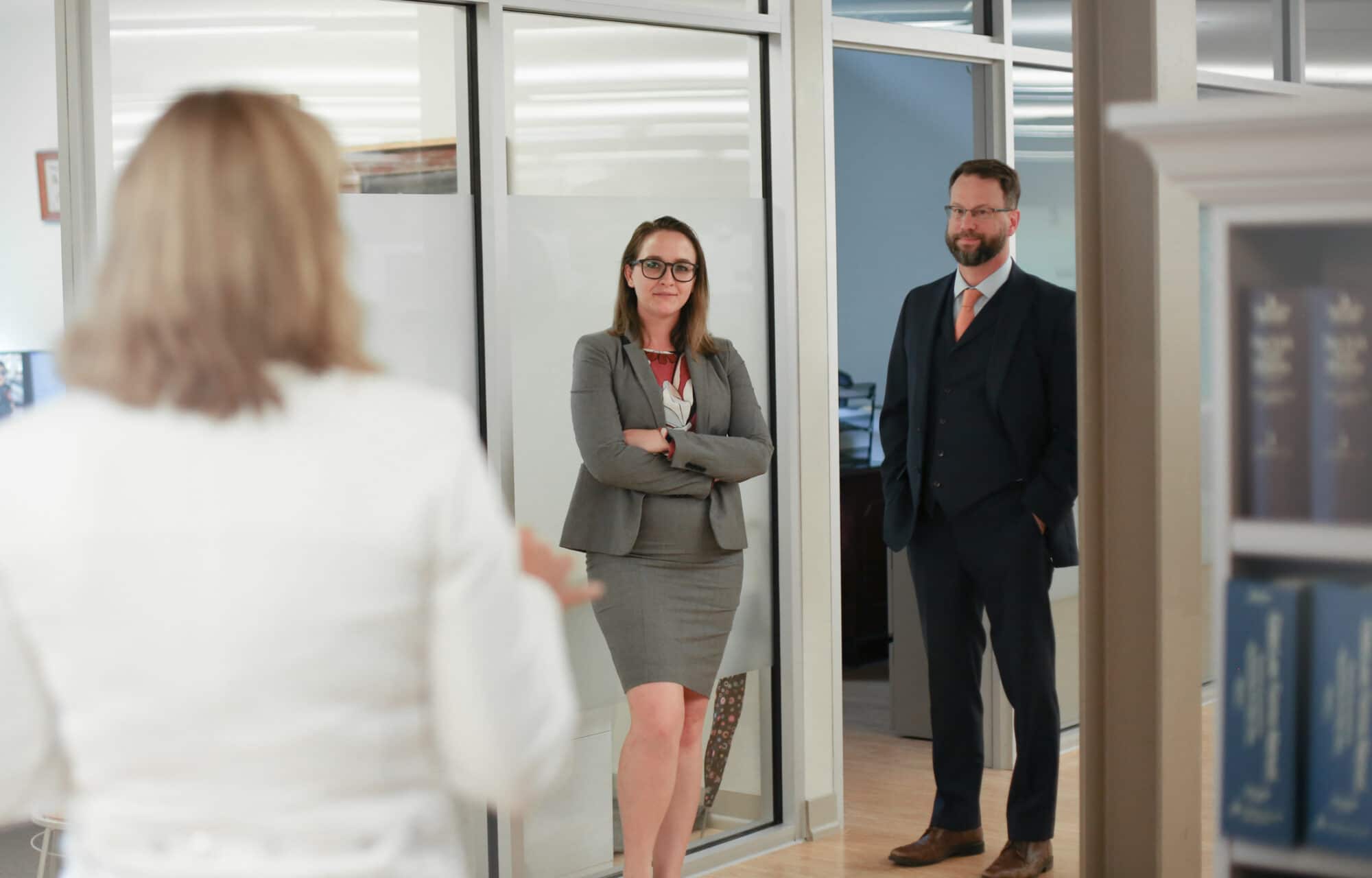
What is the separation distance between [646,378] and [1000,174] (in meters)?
1.26

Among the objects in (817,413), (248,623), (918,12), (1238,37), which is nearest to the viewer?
(248,623)

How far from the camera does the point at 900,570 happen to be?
19.1 ft

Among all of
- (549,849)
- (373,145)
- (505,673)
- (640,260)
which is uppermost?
(373,145)

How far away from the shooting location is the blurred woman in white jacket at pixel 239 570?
127 cm

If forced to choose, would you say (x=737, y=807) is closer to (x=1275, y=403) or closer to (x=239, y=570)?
(x=1275, y=403)

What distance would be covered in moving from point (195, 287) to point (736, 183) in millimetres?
3274

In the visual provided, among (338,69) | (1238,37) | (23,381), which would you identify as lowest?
(23,381)

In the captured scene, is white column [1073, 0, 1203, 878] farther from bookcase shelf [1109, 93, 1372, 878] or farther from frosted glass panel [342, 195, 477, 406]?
frosted glass panel [342, 195, 477, 406]

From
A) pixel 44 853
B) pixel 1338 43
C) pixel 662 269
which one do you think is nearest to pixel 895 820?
pixel 662 269

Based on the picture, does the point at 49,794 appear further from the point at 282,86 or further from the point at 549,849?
the point at 549,849

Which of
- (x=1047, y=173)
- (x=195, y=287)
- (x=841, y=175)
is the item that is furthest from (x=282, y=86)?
(x=841, y=175)

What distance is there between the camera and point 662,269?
3.84 m

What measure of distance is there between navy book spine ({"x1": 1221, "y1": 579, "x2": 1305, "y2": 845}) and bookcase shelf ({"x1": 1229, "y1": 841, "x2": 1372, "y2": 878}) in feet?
0.05

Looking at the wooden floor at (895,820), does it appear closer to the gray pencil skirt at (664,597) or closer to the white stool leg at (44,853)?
the gray pencil skirt at (664,597)
